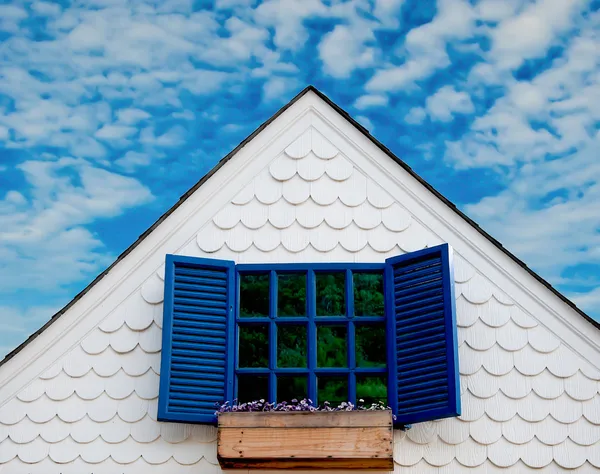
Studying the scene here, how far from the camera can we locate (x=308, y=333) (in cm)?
645

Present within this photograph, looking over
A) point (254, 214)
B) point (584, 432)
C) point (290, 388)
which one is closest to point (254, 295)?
point (254, 214)

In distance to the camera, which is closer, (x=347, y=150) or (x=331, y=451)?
(x=331, y=451)

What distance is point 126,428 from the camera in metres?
6.34

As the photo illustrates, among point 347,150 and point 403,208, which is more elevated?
point 347,150

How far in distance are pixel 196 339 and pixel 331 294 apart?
1.09 meters

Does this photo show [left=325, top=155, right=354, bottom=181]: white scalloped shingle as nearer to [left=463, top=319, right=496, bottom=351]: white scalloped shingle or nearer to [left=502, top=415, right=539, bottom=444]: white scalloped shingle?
[left=463, top=319, right=496, bottom=351]: white scalloped shingle

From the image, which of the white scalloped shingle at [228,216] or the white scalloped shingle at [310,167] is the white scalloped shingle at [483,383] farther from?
the white scalloped shingle at [228,216]

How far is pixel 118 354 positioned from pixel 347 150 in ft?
8.02

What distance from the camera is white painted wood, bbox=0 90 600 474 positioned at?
20.4 ft

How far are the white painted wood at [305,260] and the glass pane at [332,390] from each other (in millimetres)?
500

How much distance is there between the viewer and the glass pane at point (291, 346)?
6.45 meters

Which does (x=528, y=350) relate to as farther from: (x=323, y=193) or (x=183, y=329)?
(x=183, y=329)

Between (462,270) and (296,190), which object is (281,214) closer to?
(296,190)

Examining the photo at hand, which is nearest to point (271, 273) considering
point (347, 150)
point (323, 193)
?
point (323, 193)
